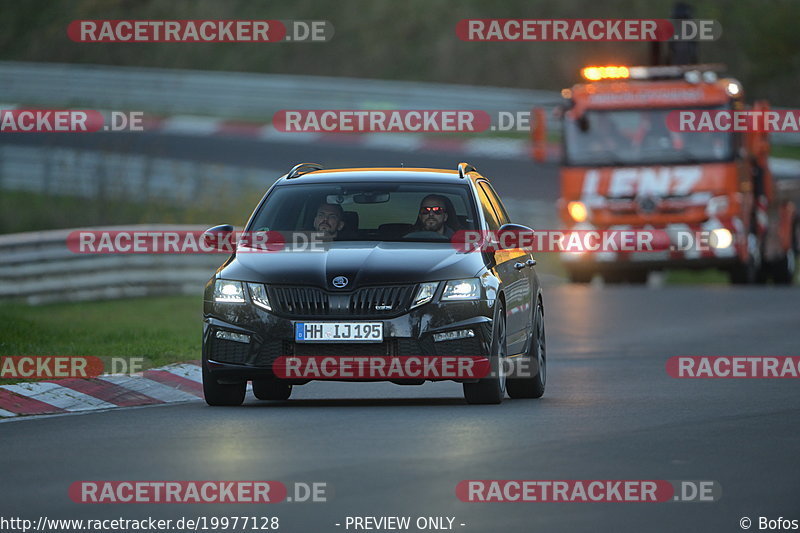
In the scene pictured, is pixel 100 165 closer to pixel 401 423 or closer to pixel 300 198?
pixel 300 198

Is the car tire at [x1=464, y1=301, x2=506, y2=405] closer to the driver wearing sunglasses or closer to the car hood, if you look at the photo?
the car hood

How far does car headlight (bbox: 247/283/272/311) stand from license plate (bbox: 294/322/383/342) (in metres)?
A: 0.36

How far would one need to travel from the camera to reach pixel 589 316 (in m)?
23.9

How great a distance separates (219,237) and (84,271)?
10901mm

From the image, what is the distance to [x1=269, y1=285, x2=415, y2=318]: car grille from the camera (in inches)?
498

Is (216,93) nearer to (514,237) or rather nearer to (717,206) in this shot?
(717,206)

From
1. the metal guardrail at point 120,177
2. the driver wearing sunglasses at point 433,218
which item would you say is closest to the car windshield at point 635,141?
the metal guardrail at point 120,177

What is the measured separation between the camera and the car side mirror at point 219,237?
13.5 m

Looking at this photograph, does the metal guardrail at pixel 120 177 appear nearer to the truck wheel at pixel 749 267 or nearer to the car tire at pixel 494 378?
the truck wheel at pixel 749 267

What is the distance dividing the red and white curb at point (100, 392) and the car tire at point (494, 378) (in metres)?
2.32

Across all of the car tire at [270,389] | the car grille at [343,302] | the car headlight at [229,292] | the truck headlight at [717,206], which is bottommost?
the car tire at [270,389]

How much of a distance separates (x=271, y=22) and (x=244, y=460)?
46.7 meters

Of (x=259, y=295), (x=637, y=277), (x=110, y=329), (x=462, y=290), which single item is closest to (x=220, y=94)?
(x=637, y=277)

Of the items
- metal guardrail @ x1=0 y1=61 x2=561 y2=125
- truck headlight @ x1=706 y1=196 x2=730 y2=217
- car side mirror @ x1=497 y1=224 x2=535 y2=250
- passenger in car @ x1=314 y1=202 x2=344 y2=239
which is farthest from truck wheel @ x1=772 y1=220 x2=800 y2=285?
passenger in car @ x1=314 y1=202 x2=344 y2=239
